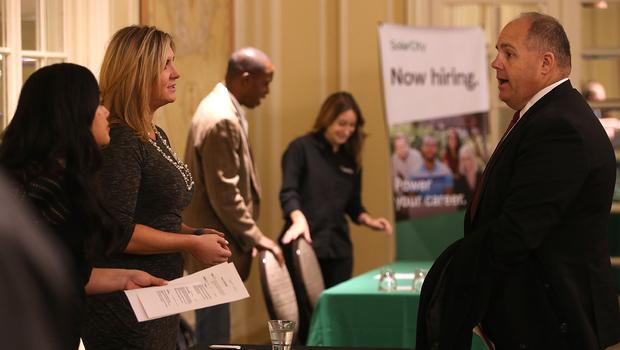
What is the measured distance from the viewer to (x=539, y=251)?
241 cm

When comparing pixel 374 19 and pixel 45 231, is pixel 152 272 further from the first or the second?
pixel 374 19

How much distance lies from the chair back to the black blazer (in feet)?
7.42

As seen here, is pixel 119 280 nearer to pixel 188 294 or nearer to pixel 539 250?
pixel 188 294

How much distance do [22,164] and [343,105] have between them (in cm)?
379

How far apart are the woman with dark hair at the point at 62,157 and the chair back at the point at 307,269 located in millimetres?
2717

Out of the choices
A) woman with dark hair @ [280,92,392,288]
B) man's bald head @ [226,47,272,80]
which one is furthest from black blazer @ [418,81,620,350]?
woman with dark hair @ [280,92,392,288]

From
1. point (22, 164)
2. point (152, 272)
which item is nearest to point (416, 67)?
point (152, 272)

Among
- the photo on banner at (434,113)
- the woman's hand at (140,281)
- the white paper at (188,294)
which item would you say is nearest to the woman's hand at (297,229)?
the photo on banner at (434,113)

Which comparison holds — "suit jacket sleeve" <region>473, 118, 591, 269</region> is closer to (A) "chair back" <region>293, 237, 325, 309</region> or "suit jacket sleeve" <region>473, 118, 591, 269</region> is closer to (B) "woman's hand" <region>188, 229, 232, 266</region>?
(B) "woman's hand" <region>188, 229, 232, 266</region>

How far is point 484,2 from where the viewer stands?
7375 millimetres

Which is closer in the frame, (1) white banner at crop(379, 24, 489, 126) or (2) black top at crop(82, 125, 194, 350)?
(2) black top at crop(82, 125, 194, 350)

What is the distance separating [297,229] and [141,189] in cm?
250

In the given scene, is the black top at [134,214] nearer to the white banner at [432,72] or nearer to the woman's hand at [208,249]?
the woman's hand at [208,249]

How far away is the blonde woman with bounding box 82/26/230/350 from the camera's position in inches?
102
